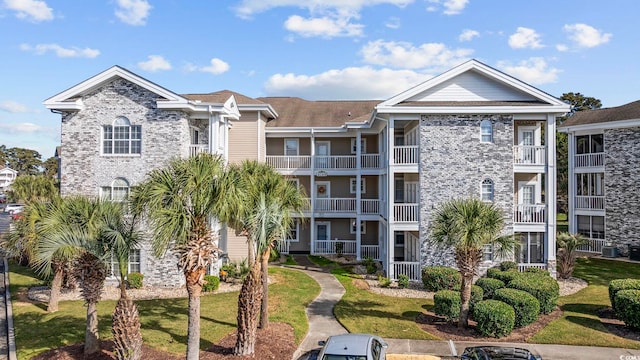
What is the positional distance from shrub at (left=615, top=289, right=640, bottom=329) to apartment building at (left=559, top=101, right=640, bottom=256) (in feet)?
48.0

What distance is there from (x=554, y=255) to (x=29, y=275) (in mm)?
26687

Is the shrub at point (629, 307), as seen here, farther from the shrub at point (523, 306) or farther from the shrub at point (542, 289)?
the shrub at point (523, 306)

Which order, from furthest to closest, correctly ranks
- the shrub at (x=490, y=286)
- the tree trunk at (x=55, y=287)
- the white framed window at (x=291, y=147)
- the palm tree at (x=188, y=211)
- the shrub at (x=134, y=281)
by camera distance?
1. the white framed window at (x=291, y=147)
2. the shrub at (x=134, y=281)
3. the shrub at (x=490, y=286)
4. the tree trunk at (x=55, y=287)
5. the palm tree at (x=188, y=211)

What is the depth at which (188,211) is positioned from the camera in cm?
967

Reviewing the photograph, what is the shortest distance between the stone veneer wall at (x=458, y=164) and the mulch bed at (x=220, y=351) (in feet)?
32.3

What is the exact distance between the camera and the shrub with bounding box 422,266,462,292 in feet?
58.2

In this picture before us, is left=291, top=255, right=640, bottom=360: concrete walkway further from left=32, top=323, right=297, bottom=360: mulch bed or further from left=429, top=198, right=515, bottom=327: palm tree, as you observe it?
left=429, top=198, right=515, bottom=327: palm tree

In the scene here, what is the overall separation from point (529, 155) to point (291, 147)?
1508 centimetres

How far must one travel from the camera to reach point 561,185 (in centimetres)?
4578

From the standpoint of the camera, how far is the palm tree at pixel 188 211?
9297 mm

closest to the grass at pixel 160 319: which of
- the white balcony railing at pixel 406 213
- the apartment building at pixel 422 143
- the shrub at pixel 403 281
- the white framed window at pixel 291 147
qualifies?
the apartment building at pixel 422 143

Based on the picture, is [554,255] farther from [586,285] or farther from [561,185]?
[561,185]

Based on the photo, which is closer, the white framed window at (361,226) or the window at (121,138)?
the window at (121,138)

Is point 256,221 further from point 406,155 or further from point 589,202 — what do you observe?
point 589,202
